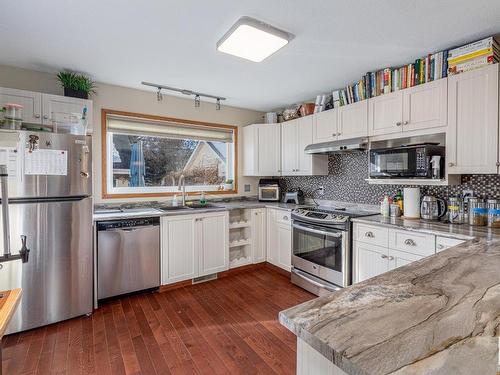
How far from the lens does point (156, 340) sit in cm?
211

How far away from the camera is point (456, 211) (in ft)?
7.55

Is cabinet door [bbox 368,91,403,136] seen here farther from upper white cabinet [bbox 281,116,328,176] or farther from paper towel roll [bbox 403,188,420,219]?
upper white cabinet [bbox 281,116,328,176]

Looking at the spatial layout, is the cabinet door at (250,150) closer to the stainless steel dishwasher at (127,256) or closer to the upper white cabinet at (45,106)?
the stainless steel dishwasher at (127,256)

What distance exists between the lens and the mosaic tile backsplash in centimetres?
229

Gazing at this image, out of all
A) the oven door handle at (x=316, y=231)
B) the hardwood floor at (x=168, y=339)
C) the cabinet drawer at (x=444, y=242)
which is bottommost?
the hardwood floor at (x=168, y=339)

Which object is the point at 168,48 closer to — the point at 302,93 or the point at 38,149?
the point at 38,149

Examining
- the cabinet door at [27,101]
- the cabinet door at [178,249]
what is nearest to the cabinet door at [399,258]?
the cabinet door at [178,249]

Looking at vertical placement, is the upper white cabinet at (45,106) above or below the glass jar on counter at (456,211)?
above

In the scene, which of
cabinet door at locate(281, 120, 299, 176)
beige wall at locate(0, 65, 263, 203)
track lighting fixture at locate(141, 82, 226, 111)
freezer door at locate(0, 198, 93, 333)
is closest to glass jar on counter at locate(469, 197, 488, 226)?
cabinet door at locate(281, 120, 299, 176)

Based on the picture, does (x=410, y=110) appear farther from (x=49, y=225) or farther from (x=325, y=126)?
(x=49, y=225)

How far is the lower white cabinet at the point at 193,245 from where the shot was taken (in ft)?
9.83

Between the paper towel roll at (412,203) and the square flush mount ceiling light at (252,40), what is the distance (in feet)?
5.75

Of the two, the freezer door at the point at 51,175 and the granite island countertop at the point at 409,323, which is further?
the freezer door at the point at 51,175

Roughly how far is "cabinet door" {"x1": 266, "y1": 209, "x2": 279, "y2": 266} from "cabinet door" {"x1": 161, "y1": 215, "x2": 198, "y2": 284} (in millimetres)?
1044
